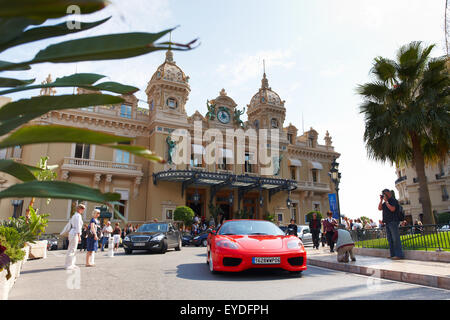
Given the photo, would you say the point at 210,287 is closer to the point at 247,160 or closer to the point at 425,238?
the point at 425,238

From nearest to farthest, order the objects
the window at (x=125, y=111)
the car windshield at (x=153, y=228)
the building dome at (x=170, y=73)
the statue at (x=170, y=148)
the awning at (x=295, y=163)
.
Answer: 1. the car windshield at (x=153, y=228)
2. the statue at (x=170, y=148)
3. the window at (x=125, y=111)
4. the building dome at (x=170, y=73)
5. the awning at (x=295, y=163)

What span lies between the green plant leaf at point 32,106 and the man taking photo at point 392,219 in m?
8.86

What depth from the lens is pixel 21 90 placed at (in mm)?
1485

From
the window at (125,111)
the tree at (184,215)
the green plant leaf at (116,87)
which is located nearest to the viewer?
the green plant leaf at (116,87)

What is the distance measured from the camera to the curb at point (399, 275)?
5.23m

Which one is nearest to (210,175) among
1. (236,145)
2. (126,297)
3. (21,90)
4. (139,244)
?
(236,145)

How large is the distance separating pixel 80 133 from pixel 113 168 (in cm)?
2343

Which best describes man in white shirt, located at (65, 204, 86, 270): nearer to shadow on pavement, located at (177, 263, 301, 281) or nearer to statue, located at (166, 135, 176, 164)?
shadow on pavement, located at (177, 263, 301, 281)

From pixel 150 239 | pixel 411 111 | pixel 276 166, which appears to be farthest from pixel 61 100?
pixel 276 166

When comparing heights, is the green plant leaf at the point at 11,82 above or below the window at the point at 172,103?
below

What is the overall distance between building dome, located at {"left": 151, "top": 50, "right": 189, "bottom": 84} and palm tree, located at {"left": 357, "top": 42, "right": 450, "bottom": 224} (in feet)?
54.7

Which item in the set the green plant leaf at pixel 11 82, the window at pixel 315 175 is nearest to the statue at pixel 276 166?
the window at pixel 315 175

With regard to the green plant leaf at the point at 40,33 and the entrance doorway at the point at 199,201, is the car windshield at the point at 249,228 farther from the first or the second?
the entrance doorway at the point at 199,201
